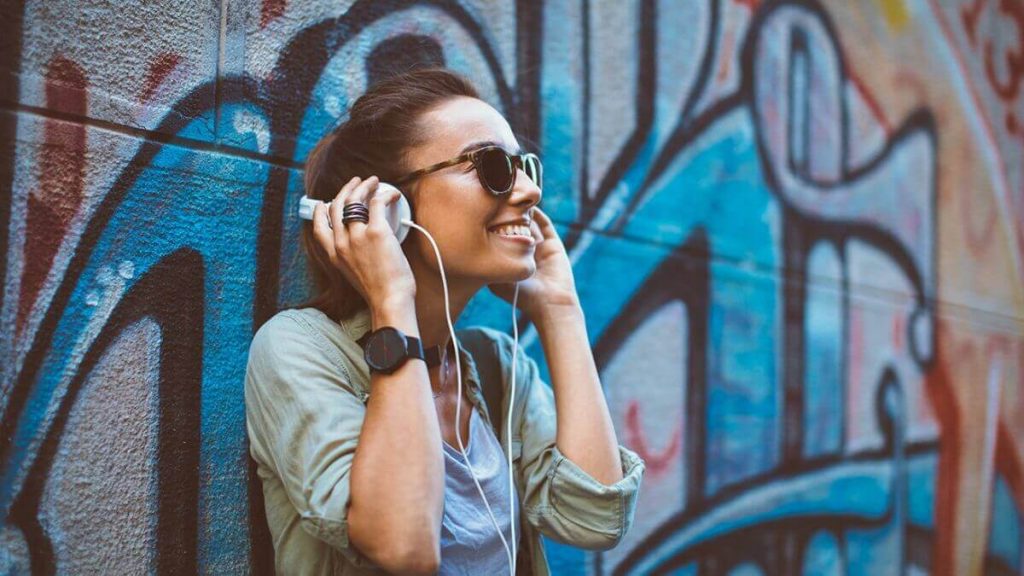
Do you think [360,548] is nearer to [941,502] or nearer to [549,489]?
[549,489]

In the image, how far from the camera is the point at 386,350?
1721 millimetres

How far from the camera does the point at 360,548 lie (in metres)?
1.64

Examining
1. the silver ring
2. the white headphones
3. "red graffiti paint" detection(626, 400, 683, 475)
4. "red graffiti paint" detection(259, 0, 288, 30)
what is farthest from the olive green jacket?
"red graffiti paint" detection(626, 400, 683, 475)

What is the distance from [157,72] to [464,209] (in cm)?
73

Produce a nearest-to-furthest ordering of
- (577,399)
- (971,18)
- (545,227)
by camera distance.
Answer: (577,399), (545,227), (971,18)

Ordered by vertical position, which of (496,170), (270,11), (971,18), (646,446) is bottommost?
(646,446)

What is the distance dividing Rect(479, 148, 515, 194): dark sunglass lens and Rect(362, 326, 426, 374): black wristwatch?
40 cm

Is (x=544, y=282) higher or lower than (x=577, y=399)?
higher

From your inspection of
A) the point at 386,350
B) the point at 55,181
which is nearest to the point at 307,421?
the point at 386,350

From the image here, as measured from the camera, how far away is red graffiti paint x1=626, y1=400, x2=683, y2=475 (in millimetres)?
3215

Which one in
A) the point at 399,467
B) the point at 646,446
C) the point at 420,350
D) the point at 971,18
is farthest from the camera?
the point at 971,18

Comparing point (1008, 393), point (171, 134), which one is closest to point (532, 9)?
point (171, 134)

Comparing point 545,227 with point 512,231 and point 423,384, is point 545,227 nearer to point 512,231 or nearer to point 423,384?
point 512,231

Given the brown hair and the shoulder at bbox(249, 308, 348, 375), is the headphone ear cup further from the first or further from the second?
the shoulder at bbox(249, 308, 348, 375)
